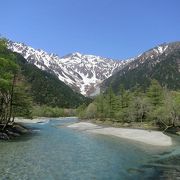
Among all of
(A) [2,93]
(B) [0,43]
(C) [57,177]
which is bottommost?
(C) [57,177]

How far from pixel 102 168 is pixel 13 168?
9.33 metres

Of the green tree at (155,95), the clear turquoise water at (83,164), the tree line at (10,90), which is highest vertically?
the green tree at (155,95)

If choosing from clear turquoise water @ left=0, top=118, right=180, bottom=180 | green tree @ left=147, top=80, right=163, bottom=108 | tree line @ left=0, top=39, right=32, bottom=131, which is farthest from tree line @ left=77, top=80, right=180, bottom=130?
clear turquoise water @ left=0, top=118, right=180, bottom=180

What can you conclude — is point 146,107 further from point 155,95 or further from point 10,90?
point 10,90

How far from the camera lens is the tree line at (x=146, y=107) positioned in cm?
9975

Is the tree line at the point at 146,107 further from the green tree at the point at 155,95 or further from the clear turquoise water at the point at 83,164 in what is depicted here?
the clear turquoise water at the point at 83,164

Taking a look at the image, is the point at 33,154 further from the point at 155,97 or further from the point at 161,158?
the point at 155,97

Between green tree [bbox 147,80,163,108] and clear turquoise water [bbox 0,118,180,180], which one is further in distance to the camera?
green tree [bbox 147,80,163,108]

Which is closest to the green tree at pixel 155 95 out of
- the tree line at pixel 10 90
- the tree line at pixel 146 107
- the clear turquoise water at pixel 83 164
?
the tree line at pixel 146 107

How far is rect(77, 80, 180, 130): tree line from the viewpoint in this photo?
9975 cm

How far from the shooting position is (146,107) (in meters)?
122

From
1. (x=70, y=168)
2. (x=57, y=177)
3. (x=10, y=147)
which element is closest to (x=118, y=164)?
(x=70, y=168)

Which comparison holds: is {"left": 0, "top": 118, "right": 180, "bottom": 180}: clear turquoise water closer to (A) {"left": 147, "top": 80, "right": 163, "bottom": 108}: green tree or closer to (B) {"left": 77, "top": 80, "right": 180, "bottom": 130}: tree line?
(B) {"left": 77, "top": 80, "right": 180, "bottom": 130}: tree line

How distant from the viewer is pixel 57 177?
2975 cm
